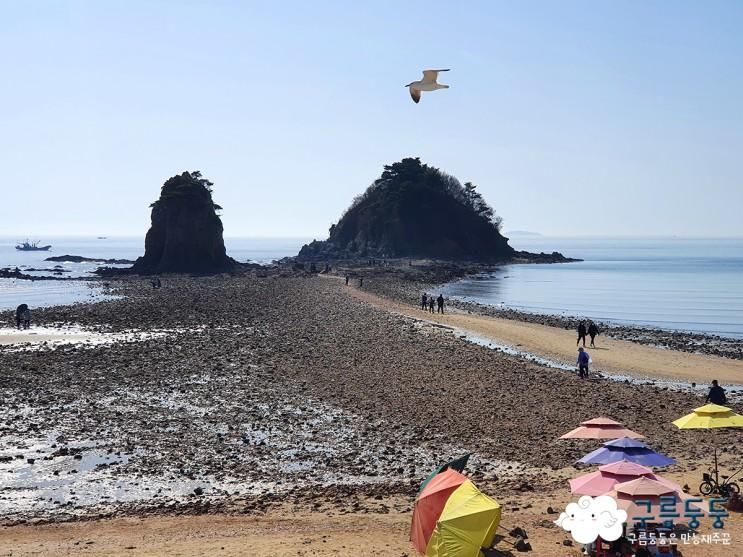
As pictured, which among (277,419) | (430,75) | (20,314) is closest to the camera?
(430,75)

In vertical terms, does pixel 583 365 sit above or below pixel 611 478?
below

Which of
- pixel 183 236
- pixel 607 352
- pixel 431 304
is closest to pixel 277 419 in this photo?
pixel 607 352

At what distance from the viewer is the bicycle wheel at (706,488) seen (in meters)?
14.3

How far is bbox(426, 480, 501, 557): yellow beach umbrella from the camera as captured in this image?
1123 cm

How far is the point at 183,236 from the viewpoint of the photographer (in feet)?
355

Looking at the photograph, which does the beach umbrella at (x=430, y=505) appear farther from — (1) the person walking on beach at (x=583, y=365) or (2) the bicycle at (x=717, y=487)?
(1) the person walking on beach at (x=583, y=365)

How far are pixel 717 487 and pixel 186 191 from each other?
4064 inches

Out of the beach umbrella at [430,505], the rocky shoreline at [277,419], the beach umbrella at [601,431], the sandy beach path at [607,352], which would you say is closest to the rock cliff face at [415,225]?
the sandy beach path at [607,352]

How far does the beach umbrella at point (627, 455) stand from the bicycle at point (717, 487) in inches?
60.8

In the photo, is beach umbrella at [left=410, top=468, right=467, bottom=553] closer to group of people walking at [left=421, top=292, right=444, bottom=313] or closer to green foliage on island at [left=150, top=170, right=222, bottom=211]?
group of people walking at [left=421, top=292, right=444, bottom=313]

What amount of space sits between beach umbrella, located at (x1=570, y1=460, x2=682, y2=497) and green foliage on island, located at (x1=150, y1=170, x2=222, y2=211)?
102m

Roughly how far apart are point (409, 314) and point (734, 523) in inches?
1547

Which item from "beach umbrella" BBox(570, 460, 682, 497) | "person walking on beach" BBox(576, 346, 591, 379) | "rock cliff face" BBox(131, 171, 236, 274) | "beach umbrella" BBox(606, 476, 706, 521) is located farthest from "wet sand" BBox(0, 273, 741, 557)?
"rock cliff face" BBox(131, 171, 236, 274)

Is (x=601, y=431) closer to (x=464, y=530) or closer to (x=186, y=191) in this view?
(x=464, y=530)
